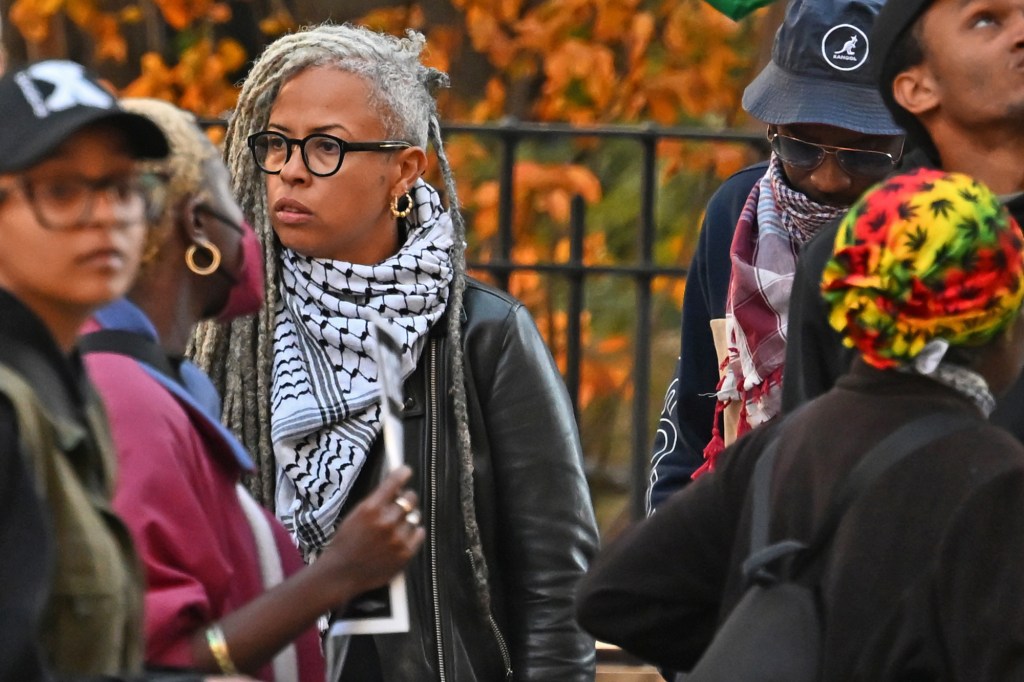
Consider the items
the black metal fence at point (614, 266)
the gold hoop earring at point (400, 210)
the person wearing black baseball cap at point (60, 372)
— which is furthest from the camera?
the black metal fence at point (614, 266)

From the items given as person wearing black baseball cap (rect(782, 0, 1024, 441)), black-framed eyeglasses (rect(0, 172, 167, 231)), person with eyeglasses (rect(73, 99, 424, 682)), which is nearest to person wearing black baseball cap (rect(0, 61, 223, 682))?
black-framed eyeglasses (rect(0, 172, 167, 231))

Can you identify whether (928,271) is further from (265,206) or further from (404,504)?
(265,206)

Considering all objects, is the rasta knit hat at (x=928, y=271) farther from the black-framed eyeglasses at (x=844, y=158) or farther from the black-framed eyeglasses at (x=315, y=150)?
the black-framed eyeglasses at (x=315, y=150)

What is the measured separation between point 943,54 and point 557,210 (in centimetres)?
458

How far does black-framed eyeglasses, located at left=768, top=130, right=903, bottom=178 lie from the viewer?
3783 millimetres

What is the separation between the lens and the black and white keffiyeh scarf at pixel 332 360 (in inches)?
147

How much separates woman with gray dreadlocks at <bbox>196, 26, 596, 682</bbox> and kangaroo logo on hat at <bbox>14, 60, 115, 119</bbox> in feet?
4.88

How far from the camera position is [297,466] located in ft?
12.3

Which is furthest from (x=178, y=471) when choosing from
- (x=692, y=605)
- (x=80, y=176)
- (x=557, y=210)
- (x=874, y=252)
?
(x=557, y=210)

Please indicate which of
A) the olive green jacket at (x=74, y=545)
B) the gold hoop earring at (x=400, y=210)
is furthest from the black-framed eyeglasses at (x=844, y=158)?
the olive green jacket at (x=74, y=545)

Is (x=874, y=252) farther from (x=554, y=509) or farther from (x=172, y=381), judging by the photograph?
(x=554, y=509)

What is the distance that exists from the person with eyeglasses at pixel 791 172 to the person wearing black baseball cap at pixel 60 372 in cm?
169

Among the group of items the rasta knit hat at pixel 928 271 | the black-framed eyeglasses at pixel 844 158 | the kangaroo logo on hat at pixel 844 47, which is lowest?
the rasta knit hat at pixel 928 271

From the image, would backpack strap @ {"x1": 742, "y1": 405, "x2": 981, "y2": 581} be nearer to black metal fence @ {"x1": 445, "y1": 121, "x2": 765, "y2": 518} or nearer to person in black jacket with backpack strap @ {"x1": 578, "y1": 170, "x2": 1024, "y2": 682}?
person in black jacket with backpack strap @ {"x1": 578, "y1": 170, "x2": 1024, "y2": 682}
